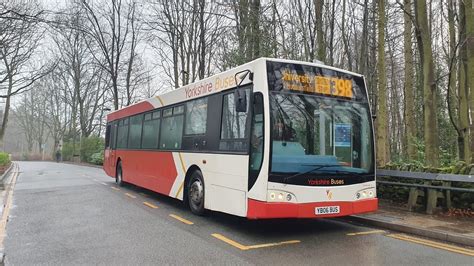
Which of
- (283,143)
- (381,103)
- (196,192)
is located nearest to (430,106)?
(381,103)

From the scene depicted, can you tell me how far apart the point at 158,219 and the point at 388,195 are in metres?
5.70

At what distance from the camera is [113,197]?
42.1 feet

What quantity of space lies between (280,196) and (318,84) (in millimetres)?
2231

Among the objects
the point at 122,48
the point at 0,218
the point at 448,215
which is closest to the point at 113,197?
the point at 0,218

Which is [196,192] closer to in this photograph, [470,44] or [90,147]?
[470,44]

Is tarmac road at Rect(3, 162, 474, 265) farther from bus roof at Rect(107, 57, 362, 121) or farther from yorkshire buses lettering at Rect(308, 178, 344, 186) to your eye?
bus roof at Rect(107, 57, 362, 121)

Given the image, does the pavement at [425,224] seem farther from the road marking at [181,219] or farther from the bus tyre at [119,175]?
the bus tyre at [119,175]

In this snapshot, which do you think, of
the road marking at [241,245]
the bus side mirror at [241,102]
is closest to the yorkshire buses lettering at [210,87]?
the bus side mirror at [241,102]

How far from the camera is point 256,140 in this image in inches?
285

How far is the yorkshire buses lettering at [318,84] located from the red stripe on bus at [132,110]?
6.44 meters

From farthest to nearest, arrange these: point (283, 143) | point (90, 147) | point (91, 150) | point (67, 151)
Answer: point (67, 151) < point (90, 147) < point (91, 150) < point (283, 143)

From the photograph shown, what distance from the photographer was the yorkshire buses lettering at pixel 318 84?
7.48 metres

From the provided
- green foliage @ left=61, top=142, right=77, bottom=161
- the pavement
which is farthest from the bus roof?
green foliage @ left=61, top=142, right=77, bottom=161

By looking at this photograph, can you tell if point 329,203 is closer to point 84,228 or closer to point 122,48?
point 84,228
